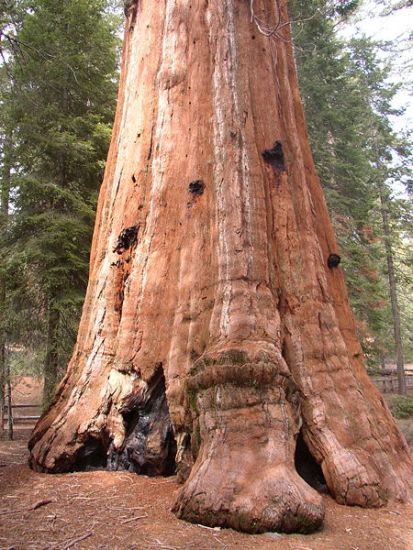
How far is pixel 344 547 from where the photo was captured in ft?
9.46

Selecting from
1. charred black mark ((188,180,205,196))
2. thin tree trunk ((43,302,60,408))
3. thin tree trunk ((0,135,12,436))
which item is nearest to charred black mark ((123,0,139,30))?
charred black mark ((188,180,205,196))

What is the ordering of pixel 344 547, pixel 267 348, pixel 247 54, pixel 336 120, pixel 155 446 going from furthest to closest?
pixel 336 120, pixel 247 54, pixel 155 446, pixel 267 348, pixel 344 547

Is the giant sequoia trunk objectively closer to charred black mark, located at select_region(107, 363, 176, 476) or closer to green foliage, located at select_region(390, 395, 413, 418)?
charred black mark, located at select_region(107, 363, 176, 476)

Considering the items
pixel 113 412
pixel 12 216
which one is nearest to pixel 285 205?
pixel 113 412

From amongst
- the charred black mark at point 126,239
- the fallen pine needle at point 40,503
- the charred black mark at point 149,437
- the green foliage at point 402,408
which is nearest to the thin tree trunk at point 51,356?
the charred black mark at point 126,239

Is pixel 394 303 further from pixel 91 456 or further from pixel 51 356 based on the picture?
pixel 91 456

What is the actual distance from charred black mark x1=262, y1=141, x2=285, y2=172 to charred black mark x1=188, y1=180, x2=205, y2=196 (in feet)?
2.82

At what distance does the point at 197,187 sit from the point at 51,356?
6292mm

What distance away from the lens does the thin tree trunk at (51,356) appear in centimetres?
938

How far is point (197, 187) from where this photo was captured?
199 inches

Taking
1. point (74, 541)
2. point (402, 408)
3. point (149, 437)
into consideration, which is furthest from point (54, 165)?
point (402, 408)

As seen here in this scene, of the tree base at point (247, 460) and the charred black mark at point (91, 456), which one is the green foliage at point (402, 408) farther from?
the tree base at point (247, 460)

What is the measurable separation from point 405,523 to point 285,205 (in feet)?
10.6

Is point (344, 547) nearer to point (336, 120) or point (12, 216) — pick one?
point (12, 216)
